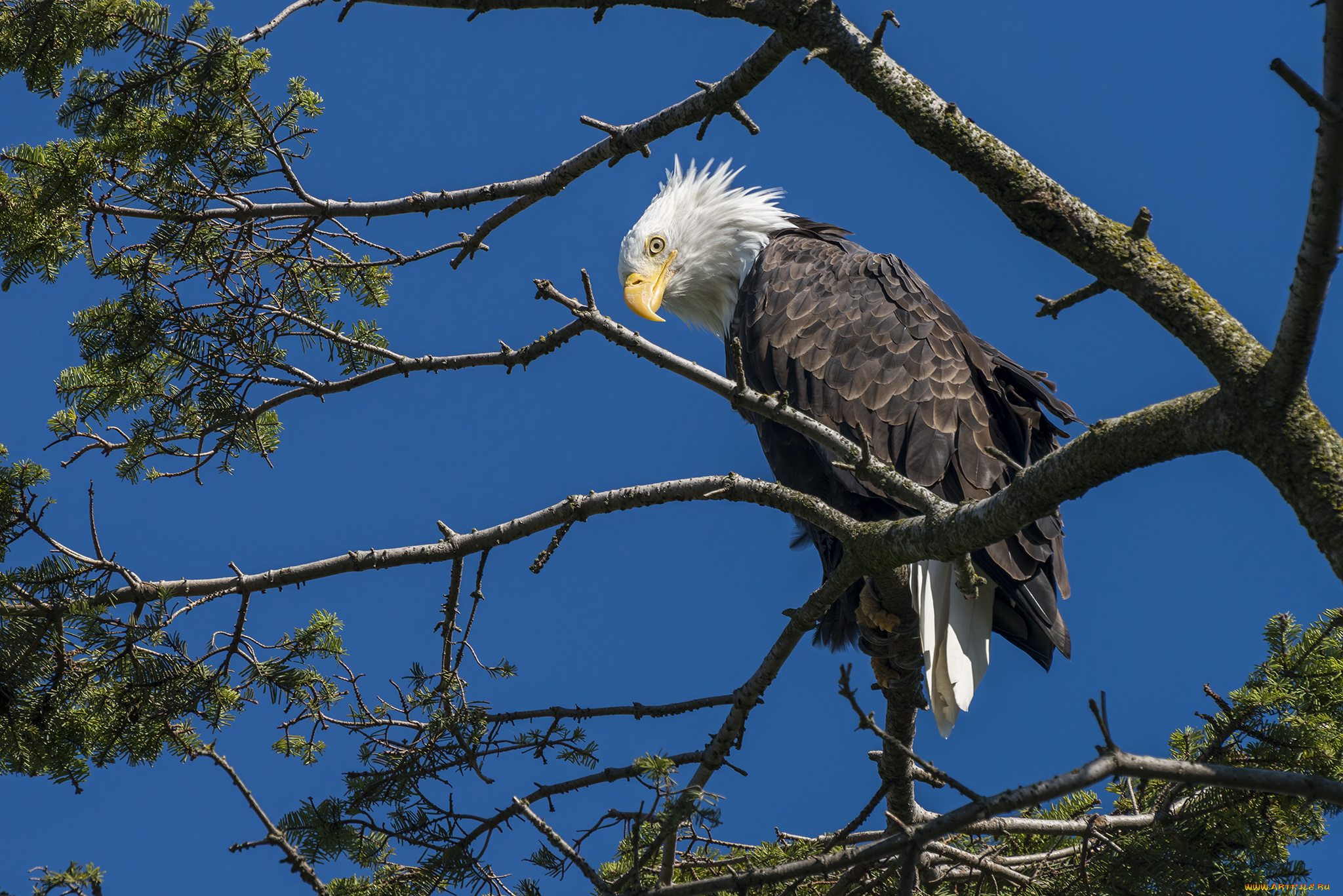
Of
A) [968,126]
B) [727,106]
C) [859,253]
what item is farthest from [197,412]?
[859,253]

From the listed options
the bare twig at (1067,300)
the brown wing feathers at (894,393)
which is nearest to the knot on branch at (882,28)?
the bare twig at (1067,300)

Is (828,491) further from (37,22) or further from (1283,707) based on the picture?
(37,22)

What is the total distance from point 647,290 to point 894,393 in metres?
1.45

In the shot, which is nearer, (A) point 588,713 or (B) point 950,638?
(A) point 588,713

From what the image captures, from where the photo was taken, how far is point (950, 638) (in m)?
3.51

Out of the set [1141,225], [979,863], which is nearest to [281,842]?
[979,863]

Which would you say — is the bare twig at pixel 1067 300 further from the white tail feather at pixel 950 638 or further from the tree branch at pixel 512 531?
the white tail feather at pixel 950 638

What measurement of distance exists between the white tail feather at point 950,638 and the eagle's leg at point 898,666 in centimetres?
33

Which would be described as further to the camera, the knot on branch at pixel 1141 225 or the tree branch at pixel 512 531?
the tree branch at pixel 512 531

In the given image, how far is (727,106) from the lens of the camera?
257cm

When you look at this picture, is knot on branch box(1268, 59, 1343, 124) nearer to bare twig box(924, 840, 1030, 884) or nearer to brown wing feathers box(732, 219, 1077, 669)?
bare twig box(924, 840, 1030, 884)

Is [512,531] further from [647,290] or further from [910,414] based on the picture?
[647,290]

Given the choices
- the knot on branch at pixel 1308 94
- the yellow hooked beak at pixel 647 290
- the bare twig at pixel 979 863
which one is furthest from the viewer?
the yellow hooked beak at pixel 647 290

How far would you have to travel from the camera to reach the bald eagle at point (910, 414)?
3.47 metres
